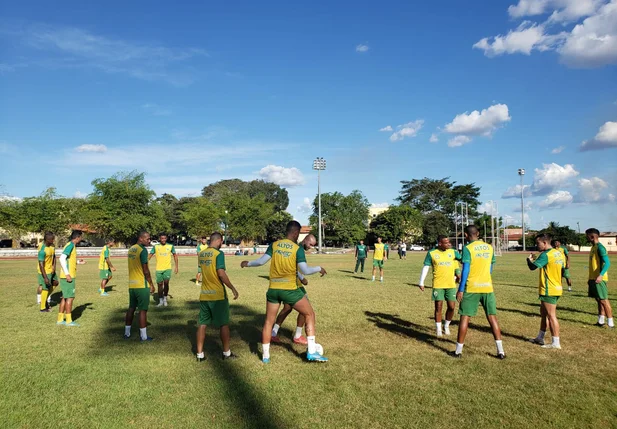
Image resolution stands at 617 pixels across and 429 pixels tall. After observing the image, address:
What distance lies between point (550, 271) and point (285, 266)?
5.22 m

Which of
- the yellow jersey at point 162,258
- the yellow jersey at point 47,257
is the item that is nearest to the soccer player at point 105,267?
the yellow jersey at point 162,258

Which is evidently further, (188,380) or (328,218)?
(328,218)

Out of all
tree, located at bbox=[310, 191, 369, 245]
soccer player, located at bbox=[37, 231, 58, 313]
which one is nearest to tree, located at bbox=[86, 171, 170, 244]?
tree, located at bbox=[310, 191, 369, 245]

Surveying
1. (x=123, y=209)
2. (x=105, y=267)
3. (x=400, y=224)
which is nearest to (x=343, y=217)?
(x=400, y=224)

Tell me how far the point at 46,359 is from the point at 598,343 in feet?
33.8

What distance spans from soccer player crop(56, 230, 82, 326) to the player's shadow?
23.5 feet

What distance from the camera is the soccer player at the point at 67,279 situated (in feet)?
31.1

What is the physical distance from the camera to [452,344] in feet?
26.8

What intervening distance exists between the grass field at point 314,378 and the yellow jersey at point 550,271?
1123mm

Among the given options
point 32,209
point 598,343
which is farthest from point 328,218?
point 598,343

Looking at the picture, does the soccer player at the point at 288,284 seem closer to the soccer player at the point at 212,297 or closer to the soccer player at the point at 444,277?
the soccer player at the point at 212,297

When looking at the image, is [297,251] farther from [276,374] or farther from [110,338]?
[110,338]

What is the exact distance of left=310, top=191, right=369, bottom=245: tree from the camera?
90.0m

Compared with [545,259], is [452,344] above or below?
below
